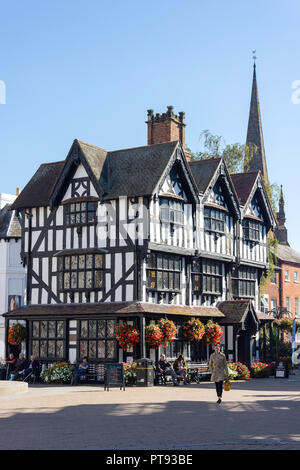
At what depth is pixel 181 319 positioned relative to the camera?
33.0 m

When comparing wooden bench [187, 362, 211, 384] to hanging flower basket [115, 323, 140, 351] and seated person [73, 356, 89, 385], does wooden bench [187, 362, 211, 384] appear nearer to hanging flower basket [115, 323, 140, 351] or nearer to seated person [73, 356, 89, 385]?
hanging flower basket [115, 323, 140, 351]

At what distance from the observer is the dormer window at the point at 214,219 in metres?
35.3

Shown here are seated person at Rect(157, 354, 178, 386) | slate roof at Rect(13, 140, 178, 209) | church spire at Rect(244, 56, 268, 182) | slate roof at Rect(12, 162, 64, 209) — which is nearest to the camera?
seated person at Rect(157, 354, 178, 386)

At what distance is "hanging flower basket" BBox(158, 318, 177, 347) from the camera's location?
100 ft

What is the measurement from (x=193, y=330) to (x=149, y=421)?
17.7 meters

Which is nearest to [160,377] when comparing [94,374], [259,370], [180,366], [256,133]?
[180,366]

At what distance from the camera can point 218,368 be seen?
66.1 ft

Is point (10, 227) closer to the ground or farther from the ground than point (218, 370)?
farther from the ground

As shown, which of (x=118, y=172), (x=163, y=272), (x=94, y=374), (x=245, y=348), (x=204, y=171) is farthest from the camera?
(x=245, y=348)

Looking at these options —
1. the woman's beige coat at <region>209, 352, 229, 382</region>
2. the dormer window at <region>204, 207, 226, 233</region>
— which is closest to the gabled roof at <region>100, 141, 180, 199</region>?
the dormer window at <region>204, 207, 226, 233</region>

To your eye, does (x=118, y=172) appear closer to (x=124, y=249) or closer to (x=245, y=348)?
(x=124, y=249)

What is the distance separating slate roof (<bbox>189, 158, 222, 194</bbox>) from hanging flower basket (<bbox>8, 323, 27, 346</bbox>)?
1109cm

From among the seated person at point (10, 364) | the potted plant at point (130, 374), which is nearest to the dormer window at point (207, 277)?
the potted plant at point (130, 374)
